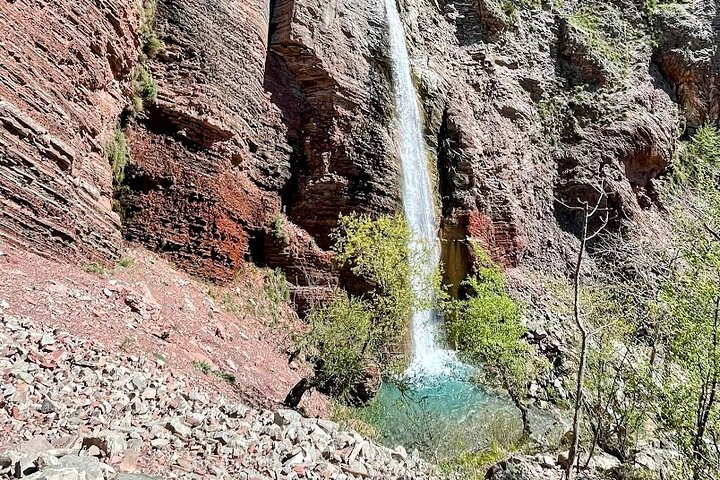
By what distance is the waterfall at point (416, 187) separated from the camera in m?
21.5

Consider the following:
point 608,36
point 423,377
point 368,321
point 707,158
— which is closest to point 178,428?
point 368,321

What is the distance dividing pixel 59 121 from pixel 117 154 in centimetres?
342

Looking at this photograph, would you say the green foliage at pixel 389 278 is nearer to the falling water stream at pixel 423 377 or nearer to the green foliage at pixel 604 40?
the falling water stream at pixel 423 377

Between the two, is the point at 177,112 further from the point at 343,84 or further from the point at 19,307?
the point at 19,307

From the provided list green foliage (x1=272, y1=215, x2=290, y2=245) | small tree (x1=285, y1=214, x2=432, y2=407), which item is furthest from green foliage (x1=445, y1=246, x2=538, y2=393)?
green foliage (x1=272, y1=215, x2=290, y2=245)

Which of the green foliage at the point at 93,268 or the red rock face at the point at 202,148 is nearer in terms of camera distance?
the green foliage at the point at 93,268

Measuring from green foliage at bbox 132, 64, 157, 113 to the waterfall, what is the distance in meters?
11.3

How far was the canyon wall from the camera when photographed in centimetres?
1119

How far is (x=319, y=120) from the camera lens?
21.2 m

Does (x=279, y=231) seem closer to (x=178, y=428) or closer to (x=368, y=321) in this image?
(x=368, y=321)

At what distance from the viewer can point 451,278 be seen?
82.7ft

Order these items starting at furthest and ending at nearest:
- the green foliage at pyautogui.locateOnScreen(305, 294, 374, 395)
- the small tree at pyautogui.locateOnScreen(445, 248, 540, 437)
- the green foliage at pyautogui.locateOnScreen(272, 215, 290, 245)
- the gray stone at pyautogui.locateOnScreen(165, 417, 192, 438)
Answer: the green foliage at pyautogui.locateOnScreen(272, 215, 290, 245), the small tree at pyautogui.locateOnScreen(445, 248, 540, 437), the green foliage at pyautogui.locateOnScreen(305, 294, 374, 395), the gray stone at pyautogui.locateOnScreen(165, 417, 192, 438)

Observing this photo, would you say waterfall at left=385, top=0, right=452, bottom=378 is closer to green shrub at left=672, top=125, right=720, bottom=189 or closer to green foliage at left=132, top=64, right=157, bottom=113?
green foliage at left=132, top=64, right=157, bottom=113

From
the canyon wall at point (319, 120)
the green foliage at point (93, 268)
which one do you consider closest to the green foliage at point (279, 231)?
the canyon wall at point (319, 120)
